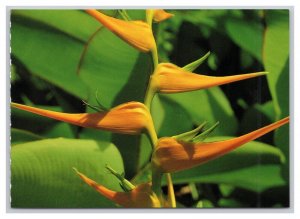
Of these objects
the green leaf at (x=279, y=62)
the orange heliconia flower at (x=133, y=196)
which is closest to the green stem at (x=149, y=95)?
the orange heliconia flower at (x=133, y=196)

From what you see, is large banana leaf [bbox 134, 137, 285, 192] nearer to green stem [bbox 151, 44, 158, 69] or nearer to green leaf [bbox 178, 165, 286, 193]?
green leaf [bbox 178, 165, 286, 193]

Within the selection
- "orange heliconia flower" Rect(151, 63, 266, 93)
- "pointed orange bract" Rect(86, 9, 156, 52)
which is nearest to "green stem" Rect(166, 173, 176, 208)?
"orange heliconia flower" Rect(151, 63, 266, 93)

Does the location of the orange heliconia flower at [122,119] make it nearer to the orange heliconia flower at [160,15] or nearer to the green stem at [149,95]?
the green stem at [149,95]

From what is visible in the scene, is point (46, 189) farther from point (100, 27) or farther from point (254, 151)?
point (254, 151)
